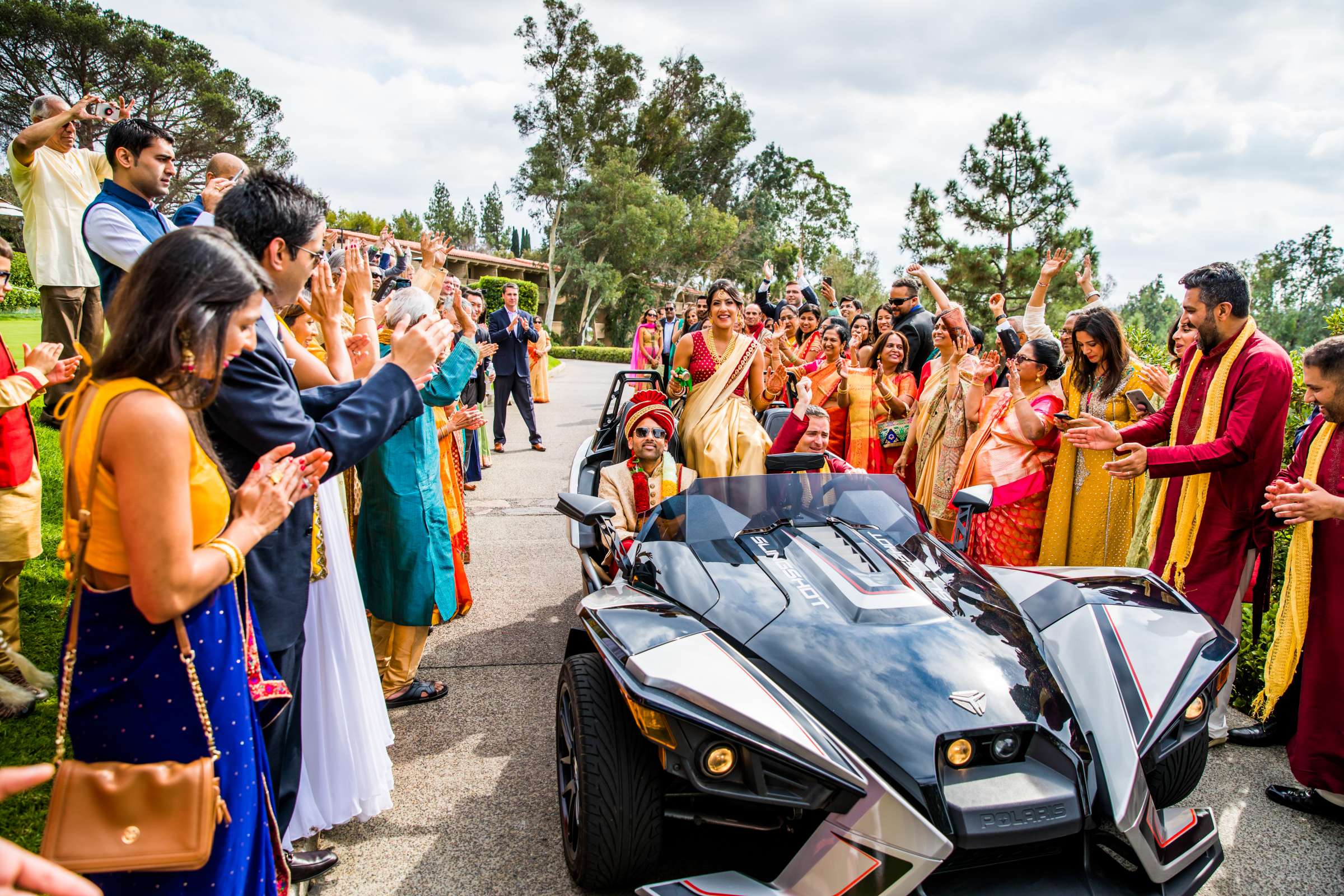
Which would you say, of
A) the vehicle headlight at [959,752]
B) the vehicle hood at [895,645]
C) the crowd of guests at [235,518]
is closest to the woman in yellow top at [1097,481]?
the vehicle hood at [895,645]

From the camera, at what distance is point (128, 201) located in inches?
124

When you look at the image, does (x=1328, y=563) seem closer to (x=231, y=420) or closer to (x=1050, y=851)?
(x=1050, y=851)

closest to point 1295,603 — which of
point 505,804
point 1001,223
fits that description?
point 505,804

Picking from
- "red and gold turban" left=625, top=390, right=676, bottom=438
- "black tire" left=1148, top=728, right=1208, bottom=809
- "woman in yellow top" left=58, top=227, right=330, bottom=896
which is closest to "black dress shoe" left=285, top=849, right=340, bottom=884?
"woman in yellow top" left=58, top=227, right=330, bottom=896

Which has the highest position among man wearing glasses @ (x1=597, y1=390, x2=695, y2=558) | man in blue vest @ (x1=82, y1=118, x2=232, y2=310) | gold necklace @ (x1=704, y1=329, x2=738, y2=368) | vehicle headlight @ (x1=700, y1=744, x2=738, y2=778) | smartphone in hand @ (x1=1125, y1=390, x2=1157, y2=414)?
man in blue vest @ (x1=82, y1=118, x2=232, y2=310)

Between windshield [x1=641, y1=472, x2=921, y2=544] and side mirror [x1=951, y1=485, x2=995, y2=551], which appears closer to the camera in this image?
windshield [x1=641, y1=472, x2=921, y2=544]

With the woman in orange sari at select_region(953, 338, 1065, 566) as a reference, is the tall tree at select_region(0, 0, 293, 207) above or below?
above

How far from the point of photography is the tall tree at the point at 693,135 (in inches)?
1875

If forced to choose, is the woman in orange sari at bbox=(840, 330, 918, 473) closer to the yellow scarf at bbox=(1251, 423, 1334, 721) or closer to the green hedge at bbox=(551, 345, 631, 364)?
the yellow scarf at bbox=(1251, 423, 1334, 721)

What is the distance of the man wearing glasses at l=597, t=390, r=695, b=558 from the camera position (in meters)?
4.09

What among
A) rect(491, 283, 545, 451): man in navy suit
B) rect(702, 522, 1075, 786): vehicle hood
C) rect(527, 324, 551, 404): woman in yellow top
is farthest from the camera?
rect(527, 324, 551, 404): woman in yellow top

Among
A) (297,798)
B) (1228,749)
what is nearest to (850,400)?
(1228,749)

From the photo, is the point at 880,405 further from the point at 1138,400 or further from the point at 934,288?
the point at 1138,400

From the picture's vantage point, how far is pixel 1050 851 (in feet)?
6.45
